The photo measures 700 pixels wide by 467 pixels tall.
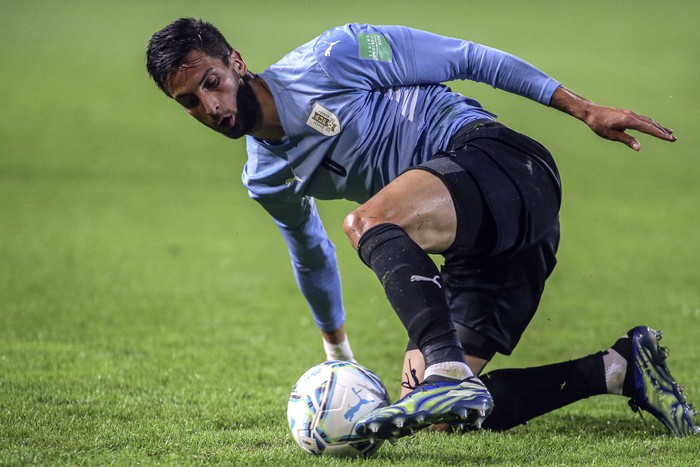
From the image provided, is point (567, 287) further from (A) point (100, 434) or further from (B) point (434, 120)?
(A) point (100, 434)

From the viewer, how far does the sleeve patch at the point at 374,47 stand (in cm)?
495

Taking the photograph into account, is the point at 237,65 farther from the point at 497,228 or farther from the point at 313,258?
the point at 497,228

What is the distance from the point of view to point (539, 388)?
521 centimetres

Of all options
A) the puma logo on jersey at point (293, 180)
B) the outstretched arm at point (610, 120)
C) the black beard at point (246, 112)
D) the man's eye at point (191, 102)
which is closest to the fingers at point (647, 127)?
the outstretched arm at point (610, 120)

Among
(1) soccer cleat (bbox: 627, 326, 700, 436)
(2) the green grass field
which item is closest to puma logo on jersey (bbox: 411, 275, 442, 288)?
(2) the green grass field

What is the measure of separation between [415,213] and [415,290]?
35 cm

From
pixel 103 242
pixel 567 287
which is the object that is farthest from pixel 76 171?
pixel 567 287

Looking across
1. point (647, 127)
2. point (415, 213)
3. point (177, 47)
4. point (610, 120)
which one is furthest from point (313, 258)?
point (647, 127)

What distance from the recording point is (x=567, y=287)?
10.9 m

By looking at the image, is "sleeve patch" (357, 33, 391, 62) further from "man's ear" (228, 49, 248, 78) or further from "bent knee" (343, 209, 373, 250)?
"bent knee" (343, 209, 373, 250)

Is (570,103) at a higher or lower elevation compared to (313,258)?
higher

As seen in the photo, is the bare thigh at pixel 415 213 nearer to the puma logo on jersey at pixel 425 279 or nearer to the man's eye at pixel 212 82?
the puma logo on jersey at pixel 425 279

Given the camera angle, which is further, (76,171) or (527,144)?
(76,171)

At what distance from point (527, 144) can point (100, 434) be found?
2343 millimetres
